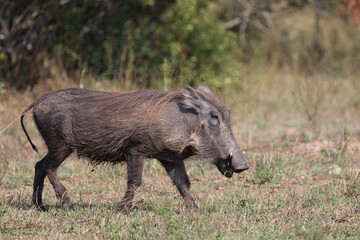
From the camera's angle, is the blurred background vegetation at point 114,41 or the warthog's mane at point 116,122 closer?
the warthog's mane at point 116,122

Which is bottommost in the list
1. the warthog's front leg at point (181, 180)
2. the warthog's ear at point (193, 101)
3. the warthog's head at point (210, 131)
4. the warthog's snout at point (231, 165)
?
the warthog's front leg at point (181, 180)

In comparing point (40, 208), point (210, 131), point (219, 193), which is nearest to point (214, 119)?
point (210, 131)

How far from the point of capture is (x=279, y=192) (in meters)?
5.43

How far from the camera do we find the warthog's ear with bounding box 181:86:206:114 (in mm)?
4945

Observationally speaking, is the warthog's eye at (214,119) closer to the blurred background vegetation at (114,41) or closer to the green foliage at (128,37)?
the blurred background vegetation at (114,41)

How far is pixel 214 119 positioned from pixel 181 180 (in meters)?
0.59

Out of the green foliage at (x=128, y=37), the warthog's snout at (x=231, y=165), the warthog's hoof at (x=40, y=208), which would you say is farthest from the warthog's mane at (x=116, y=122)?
the green foliage at (x=128, y=37)

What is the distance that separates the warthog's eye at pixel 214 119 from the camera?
494 centimetres

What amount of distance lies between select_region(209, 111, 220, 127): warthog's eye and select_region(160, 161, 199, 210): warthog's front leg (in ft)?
1.53

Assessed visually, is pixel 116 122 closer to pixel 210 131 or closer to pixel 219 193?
pixel 210 131

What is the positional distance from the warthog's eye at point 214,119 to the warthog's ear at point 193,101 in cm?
10

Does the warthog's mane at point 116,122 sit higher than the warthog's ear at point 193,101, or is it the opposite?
the warthog's ear at point 193,101

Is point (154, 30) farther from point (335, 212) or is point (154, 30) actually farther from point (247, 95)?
point (335, 212)

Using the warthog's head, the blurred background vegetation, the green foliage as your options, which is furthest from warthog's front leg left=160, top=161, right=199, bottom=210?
→ the green foliage
